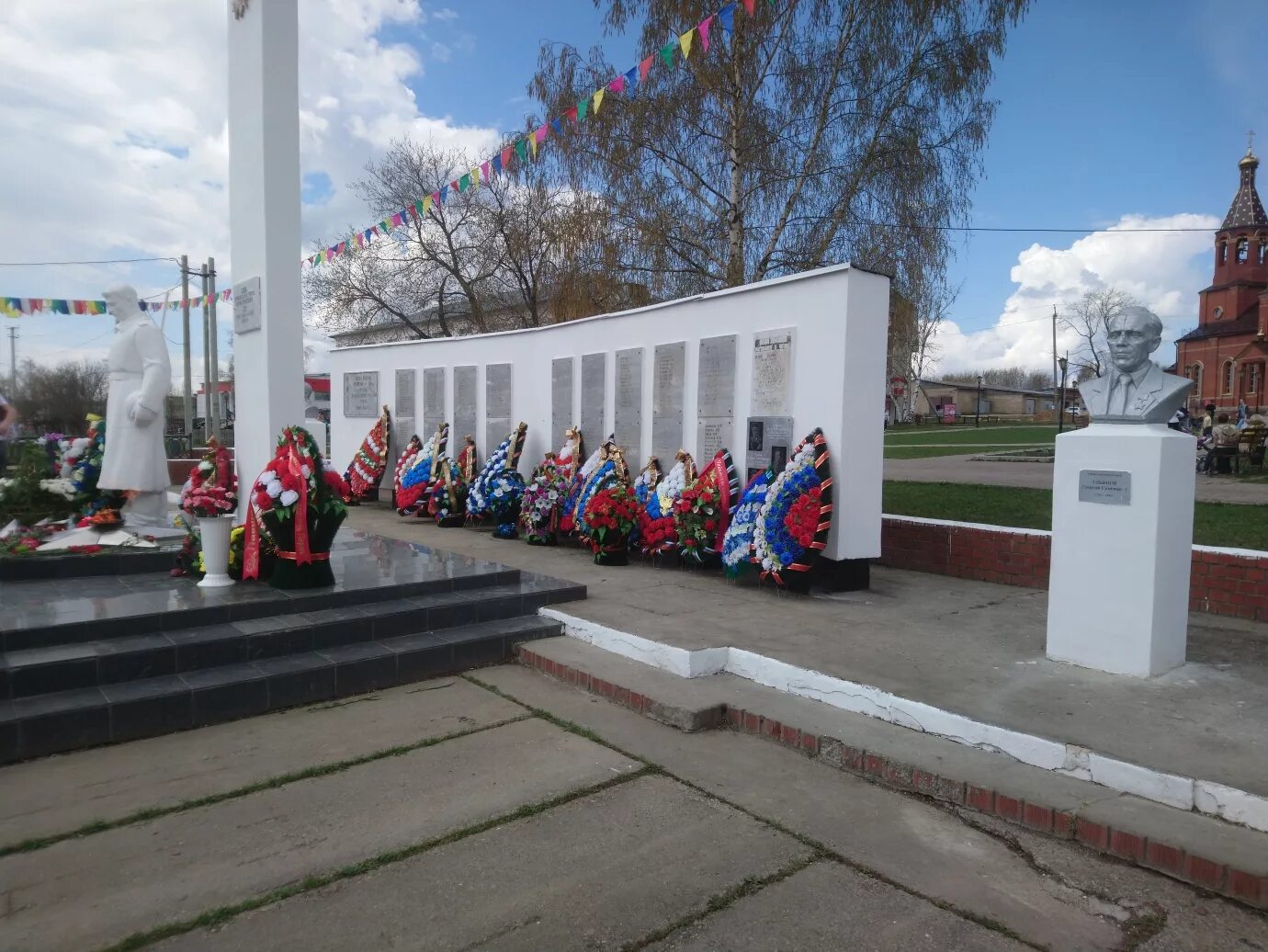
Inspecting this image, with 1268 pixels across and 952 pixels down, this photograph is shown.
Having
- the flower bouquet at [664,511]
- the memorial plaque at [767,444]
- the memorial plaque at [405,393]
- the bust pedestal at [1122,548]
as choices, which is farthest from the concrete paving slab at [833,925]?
the memorial plaque at [405,393]

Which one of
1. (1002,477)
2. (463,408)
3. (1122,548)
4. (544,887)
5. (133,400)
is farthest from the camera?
(1002,477)

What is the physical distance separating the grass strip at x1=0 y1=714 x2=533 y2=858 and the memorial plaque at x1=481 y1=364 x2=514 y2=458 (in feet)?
22.4

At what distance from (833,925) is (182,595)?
15.0 feet

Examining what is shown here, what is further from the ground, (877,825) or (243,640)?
(243,640)

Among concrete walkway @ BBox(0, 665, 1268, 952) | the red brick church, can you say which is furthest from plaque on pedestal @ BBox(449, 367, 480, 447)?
the red brick church

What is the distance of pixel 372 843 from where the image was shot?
3.01 meters

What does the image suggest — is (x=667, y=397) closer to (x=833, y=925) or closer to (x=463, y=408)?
(x=463, y=408)

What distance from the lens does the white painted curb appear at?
3.05m

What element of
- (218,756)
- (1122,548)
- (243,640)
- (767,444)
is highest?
(767,444)

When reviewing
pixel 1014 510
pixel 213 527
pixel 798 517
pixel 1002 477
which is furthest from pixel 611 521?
pixel 1002 477

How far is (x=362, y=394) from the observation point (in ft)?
42.9

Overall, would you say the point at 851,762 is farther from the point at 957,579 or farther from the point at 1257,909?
A: the point at 957,579

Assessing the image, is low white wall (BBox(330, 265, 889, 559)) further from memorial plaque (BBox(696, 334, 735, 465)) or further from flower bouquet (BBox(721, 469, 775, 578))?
flower bouquet (BBox(721, 469, 775, 578))

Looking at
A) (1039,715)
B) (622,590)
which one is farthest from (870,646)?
(622,590)
